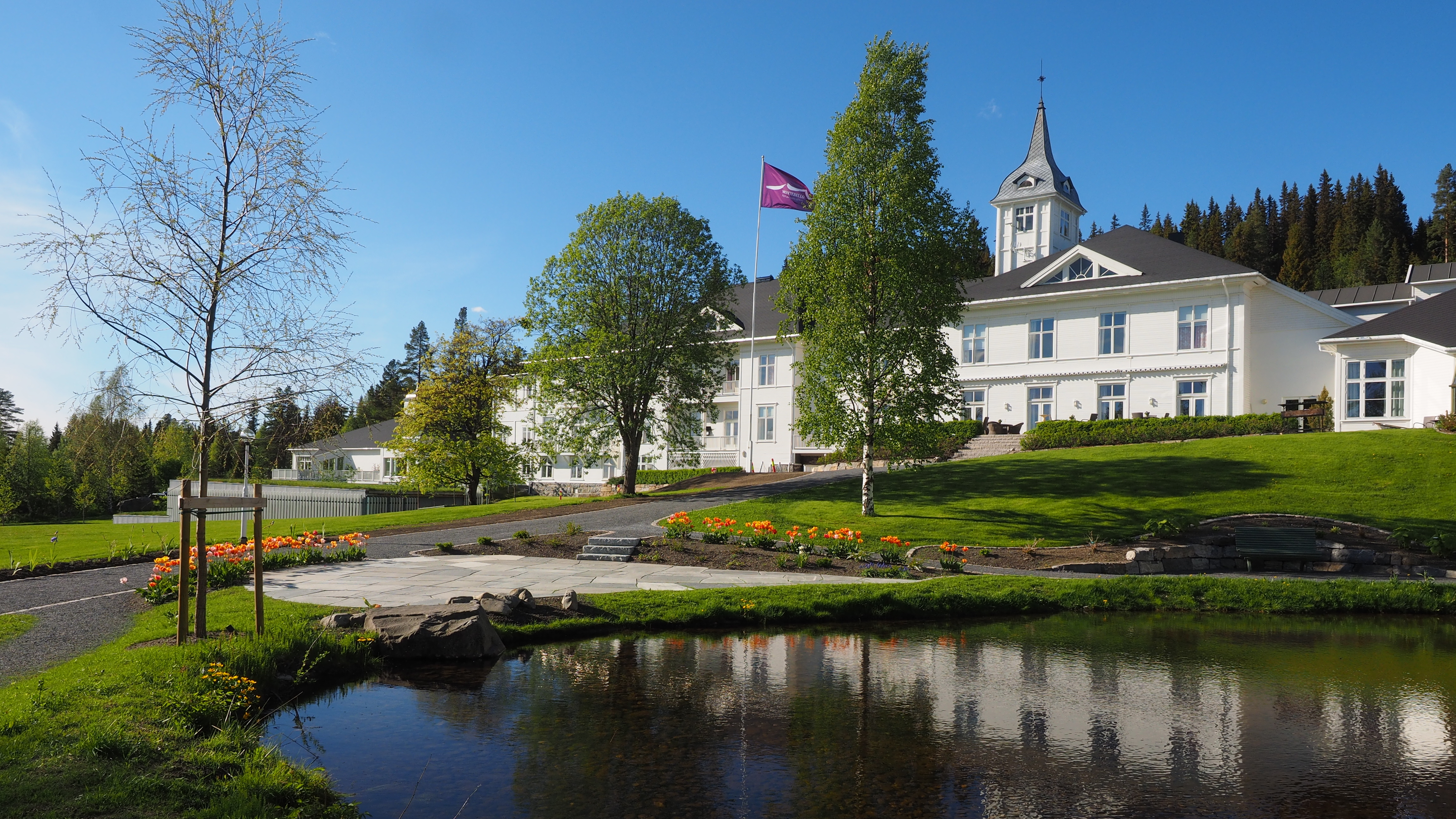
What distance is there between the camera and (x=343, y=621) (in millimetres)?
10023

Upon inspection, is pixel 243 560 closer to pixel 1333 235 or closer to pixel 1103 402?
pixel 1103 402

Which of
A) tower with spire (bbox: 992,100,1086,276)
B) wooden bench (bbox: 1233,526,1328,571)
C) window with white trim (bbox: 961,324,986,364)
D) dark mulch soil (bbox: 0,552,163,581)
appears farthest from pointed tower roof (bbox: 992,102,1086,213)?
dark mulch soil (bbox: 0,552,163,581)

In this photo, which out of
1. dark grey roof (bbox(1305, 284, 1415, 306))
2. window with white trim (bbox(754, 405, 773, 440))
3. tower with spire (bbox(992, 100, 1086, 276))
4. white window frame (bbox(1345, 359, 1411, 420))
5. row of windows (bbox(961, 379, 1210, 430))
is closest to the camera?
white window frame (bbox(1345, 359, 1411, 420))

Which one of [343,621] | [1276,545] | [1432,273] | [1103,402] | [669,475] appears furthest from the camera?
[1432,273]

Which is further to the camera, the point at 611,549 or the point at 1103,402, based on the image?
the point at 1103,402

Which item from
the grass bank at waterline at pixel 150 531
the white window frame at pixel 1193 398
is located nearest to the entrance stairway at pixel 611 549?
the grass bank at waterline at pixel 150 531

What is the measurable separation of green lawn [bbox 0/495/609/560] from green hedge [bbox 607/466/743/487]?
22.7 feet

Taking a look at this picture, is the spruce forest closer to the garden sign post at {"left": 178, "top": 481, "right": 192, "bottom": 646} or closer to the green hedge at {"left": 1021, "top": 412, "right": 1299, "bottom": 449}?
the green hedge at {"left": 1021, "top": 412, "right": 1299, "bottom": 449}

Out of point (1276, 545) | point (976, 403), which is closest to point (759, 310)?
point (976, 403)

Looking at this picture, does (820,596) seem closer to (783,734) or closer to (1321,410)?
(783,734)

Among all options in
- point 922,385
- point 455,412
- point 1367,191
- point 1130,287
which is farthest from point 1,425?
point 1367,191

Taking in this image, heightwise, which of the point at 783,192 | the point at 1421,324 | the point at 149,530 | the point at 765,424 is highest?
the point at 783,192

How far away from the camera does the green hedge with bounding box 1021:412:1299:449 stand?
33.1 metres

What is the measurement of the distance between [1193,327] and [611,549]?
101ft
